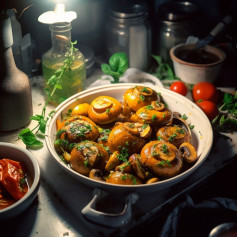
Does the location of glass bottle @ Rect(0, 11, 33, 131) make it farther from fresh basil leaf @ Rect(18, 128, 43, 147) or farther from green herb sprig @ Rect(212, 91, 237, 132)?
green herb sprig @ Rect(212, 91, 237, 132)

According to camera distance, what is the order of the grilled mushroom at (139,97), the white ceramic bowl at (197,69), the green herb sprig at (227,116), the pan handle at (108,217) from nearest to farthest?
the pan handle at (108,217)
the grilled mushroom at (139,97)
the green herb sprig at (227,116)
the white ceramic bowl at (197,69)

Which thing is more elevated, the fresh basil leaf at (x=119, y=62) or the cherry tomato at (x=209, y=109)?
the fresh basil leaf at (x=119, y=62)

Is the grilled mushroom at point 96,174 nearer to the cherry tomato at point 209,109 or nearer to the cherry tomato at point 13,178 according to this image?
the cherry tomato at point 13,178

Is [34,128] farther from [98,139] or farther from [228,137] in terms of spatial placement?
[228,137]

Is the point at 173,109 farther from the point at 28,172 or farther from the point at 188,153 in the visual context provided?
the point at 28,172

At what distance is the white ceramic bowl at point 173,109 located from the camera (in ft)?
2.97

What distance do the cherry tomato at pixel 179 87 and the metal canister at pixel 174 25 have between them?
31 centimetres

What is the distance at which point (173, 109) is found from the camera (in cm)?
129

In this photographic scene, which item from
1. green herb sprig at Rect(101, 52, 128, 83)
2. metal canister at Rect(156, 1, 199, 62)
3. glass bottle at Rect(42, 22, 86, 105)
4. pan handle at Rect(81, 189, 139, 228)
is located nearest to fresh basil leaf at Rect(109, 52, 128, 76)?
green herb sprig at Rect(101, 52, 128, 83)

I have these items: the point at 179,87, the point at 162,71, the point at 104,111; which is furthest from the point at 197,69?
the point at 104,111

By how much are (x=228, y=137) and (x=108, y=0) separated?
3.35 feet

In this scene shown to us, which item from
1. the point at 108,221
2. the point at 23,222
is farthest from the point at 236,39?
the point at 23,222

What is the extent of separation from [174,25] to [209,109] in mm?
570

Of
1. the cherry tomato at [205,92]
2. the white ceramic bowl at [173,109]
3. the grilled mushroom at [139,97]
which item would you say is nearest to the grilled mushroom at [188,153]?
the white ceramic bowl at [173,109]
